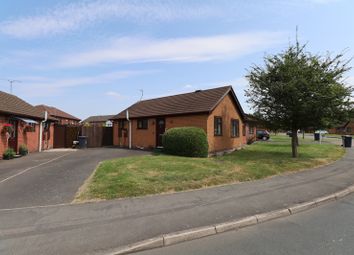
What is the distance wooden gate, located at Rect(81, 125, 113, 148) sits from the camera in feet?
89.5

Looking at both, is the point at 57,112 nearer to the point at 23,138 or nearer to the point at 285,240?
the point at 23,138

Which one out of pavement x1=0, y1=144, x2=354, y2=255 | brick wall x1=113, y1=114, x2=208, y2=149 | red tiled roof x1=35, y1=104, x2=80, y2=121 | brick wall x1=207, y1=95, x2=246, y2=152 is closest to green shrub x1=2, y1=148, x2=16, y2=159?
brick wall x1=113, y1=114, x2=208, y2=149

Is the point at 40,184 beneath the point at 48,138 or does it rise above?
beneath

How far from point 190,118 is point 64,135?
39.2 feet

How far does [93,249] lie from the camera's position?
4984mm

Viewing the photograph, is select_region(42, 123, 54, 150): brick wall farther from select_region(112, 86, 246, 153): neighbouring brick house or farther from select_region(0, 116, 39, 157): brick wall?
select_region(112, 86, 246, 153): neighbouring brick house

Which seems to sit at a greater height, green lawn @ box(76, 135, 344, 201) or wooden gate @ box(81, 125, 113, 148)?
wooden gate @ box(81, 125, 113, 148)

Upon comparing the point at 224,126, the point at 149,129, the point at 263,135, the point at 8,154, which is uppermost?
the point at 224,126

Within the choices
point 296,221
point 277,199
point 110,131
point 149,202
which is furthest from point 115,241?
point 110,131

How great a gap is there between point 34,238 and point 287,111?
16.0 meters

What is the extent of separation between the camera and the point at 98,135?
27.8m

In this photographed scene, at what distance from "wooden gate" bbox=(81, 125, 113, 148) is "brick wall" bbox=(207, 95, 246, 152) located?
37.8 ft

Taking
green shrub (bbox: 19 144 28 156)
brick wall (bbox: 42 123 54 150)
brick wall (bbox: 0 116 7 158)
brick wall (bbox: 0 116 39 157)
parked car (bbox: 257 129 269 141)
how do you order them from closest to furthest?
brick wall (bbox: 0 116 7 158) → brick wall (bbox: 0 116 39 157) → green shrub (bbox: 19 144 28 156) → brick wall (bbox: 42 123 54 150) → parked car (bbox: 257 129 269 141)

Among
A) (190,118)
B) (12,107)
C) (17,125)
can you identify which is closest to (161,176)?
(190,118)
